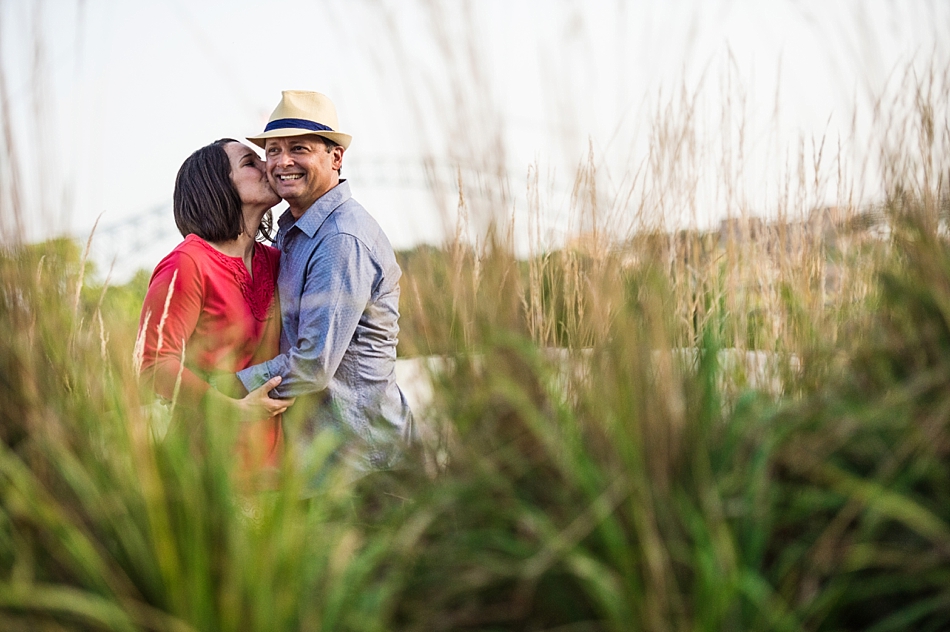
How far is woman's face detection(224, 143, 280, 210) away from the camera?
277cm

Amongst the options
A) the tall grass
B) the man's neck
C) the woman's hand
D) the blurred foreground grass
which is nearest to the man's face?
the man's neck

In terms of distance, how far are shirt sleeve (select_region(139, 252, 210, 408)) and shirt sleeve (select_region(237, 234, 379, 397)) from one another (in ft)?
0.63

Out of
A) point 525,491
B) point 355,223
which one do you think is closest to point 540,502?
point 525,491

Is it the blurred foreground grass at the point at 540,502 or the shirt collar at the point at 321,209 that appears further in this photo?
the shirt collar at the point at 321,209

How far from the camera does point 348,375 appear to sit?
2537 mm

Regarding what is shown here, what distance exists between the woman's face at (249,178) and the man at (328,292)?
0.07 m

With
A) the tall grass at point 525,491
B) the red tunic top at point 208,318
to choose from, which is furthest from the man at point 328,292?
the tall grass at point 525,491

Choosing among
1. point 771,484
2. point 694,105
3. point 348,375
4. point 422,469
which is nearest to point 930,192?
point 694,105

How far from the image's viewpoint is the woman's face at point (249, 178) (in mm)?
2773

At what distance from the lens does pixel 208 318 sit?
263cm

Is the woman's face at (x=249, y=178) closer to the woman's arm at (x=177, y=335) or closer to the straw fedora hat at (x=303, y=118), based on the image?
the straw fedora hat at (x=303, y=118)

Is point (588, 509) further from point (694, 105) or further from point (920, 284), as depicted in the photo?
point (694, 105)

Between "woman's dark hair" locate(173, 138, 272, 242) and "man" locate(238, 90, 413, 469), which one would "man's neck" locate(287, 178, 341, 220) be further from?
"woman's dark hair" locate(173, 138, 272, 242)

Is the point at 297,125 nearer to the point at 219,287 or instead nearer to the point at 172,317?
the point at 219,287
